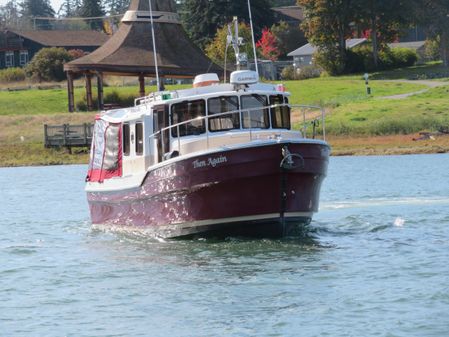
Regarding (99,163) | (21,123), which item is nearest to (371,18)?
(21,123)

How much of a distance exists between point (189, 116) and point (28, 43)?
10791 centimetres

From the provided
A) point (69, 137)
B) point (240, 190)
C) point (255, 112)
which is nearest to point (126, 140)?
point (255, 112)

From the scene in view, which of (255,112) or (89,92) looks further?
(89,92)

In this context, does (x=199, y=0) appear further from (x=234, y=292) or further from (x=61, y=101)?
(x=234, y=292)

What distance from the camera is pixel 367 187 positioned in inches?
1699

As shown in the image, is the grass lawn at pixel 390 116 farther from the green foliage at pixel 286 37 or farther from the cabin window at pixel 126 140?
the green foliage at pixel 286 37

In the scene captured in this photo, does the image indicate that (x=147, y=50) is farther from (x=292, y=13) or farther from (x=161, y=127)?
(x=292, y=13)

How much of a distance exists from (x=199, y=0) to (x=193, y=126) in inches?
3403

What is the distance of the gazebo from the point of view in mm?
75000

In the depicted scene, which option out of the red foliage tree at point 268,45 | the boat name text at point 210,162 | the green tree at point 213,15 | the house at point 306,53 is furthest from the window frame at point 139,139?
the red foliage tree at point 268,45

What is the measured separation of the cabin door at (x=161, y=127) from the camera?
94.2 feet

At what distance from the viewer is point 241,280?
73.6 ft

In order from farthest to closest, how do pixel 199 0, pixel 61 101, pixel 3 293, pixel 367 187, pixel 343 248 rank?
pixel 199 0
pixel 61 101
pixel 367 187
pixel 343 248
pixel 3 293

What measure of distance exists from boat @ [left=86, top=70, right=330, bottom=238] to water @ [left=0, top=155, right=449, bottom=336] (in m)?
0.55
